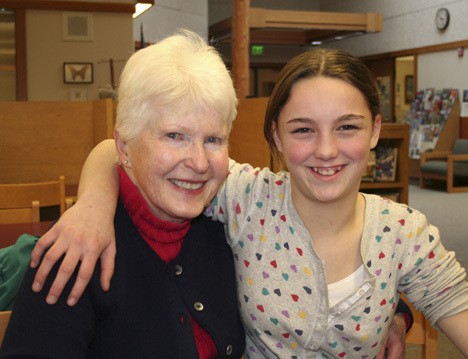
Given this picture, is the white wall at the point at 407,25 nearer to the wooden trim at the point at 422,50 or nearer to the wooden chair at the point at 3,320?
the wooden trim at the point at 422,50

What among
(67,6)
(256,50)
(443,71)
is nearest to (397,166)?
(67,6)

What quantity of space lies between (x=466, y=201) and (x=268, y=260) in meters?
8.60

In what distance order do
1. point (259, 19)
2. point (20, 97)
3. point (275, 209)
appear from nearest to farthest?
point (275, 209) < point (20, 97) < point (259, 19)

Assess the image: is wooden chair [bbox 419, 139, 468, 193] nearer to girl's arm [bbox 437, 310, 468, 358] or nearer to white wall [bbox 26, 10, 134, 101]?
white wall [bbox 26, 10, 134, 101]

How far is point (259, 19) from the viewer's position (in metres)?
10.5

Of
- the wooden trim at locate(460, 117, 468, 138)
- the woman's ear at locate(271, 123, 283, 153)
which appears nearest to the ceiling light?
the woman's ear at locate(271, 123, 283, 153)

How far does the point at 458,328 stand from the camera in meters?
1.51

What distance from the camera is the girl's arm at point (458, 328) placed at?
1.50 metres

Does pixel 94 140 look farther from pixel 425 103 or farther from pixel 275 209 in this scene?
pixel 425 103

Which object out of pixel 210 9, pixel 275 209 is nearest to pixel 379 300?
pixel 275 209

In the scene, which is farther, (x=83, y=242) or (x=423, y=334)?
(x=423, y=334)

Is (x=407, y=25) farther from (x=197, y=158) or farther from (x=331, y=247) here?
(x=197, y=158)

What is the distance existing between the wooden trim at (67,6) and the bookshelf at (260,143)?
12.5 ft

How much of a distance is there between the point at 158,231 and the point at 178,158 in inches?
7.2
